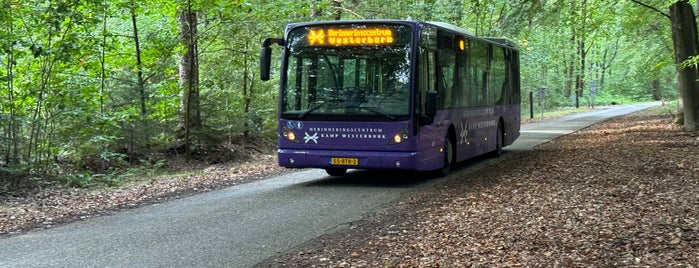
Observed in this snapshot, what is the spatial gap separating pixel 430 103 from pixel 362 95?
1.15 meters

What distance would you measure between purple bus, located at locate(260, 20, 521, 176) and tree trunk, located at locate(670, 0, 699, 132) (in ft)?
34.6

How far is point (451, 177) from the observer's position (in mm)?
12648

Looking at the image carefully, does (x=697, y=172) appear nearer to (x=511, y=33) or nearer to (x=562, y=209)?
(x=562, y=209)

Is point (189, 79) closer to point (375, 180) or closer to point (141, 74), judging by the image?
point (141, 74)

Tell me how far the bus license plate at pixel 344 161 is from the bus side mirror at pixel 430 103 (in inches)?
56.9

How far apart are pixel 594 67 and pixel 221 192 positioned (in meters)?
69.0

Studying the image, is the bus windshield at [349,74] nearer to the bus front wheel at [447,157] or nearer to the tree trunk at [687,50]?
the bus front wheel at [447,157]

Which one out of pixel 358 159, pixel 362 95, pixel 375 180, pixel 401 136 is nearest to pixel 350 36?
pixel 362 95

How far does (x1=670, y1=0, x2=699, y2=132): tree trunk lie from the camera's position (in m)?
19.2

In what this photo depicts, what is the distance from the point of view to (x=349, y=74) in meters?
11.2

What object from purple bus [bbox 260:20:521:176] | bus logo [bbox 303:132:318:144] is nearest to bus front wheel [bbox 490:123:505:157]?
purple bus [bbox 260:20:521:176]

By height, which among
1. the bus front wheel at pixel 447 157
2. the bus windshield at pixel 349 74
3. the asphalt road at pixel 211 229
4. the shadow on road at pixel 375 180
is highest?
the bus windshield at pixel 349 74

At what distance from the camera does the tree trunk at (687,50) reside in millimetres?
19248

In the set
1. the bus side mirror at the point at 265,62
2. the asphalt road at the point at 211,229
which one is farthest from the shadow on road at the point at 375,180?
the bus side mirror at the point at 265,62
